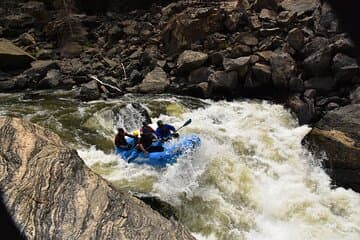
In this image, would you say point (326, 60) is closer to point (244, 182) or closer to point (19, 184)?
point (244, 182)

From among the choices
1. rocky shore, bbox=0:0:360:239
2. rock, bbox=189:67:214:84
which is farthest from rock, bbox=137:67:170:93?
rock, bbox=189:67:214:84

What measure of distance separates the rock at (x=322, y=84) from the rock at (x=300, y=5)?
3.64 metres

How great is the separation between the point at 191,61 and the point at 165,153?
5.30 metres

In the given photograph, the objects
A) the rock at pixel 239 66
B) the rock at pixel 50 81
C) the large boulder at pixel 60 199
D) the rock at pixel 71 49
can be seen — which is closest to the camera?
the large boulder at pixel 60 199

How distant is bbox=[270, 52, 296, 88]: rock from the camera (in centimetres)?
1126

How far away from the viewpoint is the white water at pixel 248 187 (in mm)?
6441

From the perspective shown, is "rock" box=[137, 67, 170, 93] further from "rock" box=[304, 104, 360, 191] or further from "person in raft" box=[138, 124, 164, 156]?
"rock" box=[304, 104, 360, 191]

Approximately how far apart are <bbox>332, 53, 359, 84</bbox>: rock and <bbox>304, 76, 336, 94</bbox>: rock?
0.18 m

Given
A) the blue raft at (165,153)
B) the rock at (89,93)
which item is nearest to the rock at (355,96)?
the blue raft at (165,153)

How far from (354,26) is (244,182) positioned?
6169mm

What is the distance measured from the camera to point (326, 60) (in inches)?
431

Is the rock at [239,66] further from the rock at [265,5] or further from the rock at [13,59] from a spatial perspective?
the rock at [13,59]

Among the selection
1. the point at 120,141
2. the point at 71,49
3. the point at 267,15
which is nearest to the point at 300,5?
the point at 267,15

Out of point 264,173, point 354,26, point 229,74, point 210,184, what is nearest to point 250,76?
point 229,74
